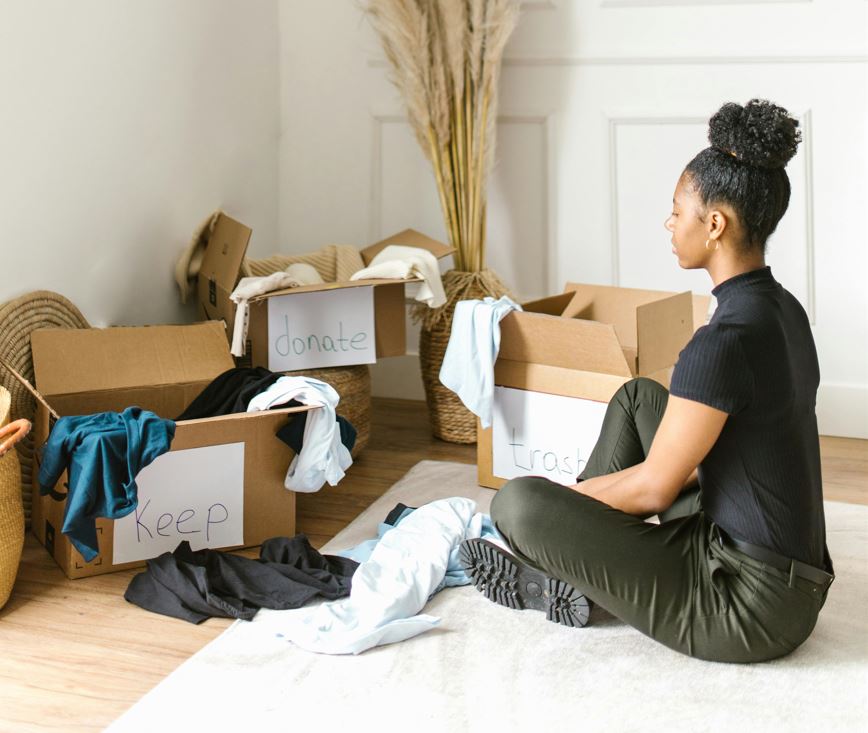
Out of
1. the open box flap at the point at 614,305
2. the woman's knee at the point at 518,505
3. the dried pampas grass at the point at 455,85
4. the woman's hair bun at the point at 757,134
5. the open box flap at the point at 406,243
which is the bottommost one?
the woman's knee at the point at 518,505

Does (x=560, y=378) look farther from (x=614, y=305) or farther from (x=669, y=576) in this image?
(x=669, y=576)

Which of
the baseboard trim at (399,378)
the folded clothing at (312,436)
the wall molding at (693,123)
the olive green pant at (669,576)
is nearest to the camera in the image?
the olive green pant at (669,576)

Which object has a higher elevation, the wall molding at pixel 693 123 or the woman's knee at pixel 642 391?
the wall molding at pixel 693 123

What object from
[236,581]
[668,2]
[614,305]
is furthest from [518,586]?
[668,2]

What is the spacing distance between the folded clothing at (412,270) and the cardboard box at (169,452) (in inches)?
19.3

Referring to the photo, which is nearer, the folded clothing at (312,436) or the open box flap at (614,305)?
the folded clothing at (312,436)

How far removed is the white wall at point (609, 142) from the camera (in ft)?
10.4

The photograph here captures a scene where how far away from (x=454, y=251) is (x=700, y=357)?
167 cm

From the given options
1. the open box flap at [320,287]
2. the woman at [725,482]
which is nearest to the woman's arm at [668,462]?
the woman at [725,482]

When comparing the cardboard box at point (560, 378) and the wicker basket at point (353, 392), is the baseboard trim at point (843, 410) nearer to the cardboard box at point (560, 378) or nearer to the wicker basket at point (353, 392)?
the cardboard box at point (560, 378)

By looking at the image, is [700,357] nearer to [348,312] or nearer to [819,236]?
[348,312]

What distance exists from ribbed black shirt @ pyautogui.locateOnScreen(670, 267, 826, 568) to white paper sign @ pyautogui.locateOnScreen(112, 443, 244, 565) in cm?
106

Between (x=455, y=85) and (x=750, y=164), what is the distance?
5.57 ft

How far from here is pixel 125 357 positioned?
2531 mm
